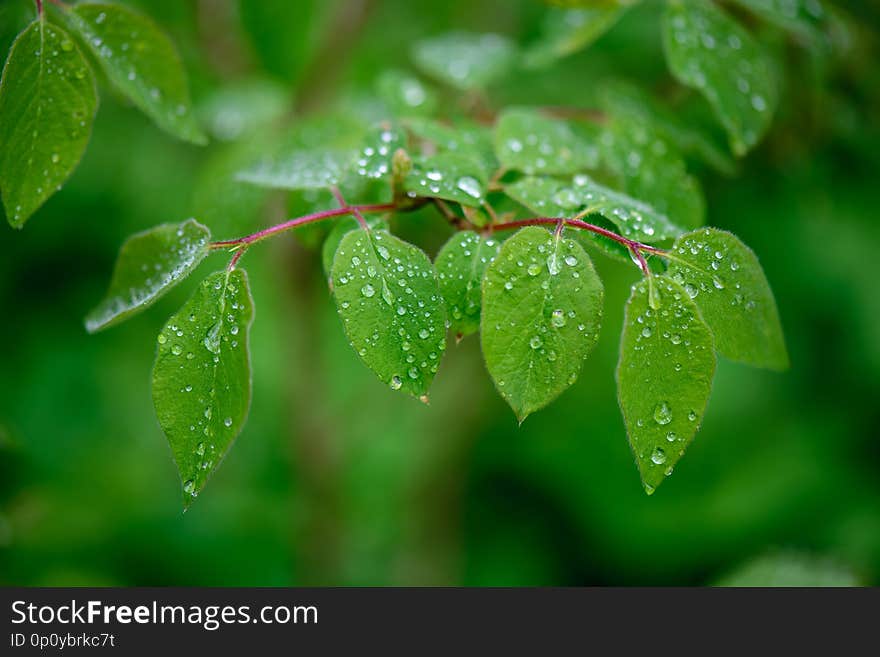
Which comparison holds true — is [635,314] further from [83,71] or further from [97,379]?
[97,379]

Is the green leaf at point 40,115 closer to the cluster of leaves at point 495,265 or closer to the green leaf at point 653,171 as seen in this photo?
the cluster of leaves at point 495,265

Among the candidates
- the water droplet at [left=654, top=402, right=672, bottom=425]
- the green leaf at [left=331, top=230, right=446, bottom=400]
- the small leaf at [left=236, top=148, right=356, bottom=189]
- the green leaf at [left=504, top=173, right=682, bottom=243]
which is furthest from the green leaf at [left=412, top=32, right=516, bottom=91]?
the water droplet at [left=654, top=402, right=672, bottom=425]

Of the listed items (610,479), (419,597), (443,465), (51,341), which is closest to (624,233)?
(419,597)

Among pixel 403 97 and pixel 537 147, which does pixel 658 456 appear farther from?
pixel 403 97

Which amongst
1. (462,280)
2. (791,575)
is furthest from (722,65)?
(791,575)

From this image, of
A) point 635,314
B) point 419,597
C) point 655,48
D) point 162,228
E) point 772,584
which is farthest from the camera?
point 655,48

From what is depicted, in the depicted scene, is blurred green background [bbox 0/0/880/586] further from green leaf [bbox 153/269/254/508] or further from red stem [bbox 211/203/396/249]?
green leaf [bbox 153/269/254/508]

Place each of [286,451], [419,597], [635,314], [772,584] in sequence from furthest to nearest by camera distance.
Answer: [286,451] → [772,584] → [419,597] → [635,314]
